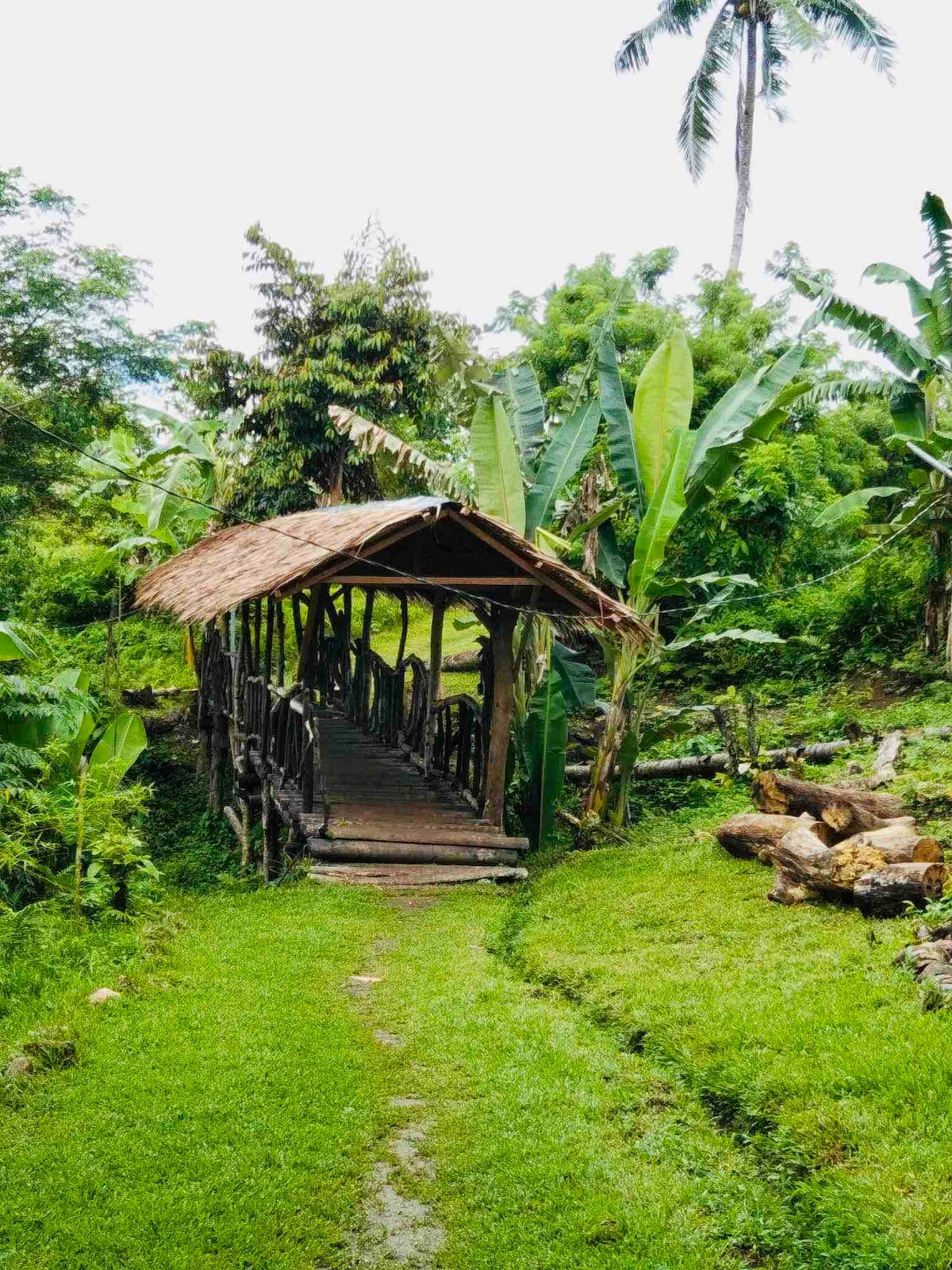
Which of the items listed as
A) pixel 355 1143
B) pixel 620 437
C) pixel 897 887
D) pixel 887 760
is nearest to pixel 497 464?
pixel 620 437

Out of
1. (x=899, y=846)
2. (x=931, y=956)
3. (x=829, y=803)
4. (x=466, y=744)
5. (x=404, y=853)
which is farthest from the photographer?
(x=466, y=744)

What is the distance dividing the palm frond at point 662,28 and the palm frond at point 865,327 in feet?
56.9

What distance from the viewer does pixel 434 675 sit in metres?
11.1

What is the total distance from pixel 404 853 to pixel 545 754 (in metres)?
1.81

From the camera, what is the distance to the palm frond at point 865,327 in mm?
11945

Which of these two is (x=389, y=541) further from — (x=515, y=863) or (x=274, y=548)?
(x=515, y=863)

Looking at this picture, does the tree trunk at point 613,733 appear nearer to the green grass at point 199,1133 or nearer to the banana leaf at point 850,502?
the banana leaf at point 850,502

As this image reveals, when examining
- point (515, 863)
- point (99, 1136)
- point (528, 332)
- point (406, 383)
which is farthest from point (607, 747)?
point (528, 332)

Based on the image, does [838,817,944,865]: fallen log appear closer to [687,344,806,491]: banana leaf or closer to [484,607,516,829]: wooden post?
[484,607,516,829]: wooden post

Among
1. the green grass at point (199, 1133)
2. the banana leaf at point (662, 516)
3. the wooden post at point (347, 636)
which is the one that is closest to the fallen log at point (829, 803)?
the banana leaf at point (662, 516)

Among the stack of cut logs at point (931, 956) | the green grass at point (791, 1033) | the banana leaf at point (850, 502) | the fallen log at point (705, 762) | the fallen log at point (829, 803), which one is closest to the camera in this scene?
the green grass at point (791, 1033)

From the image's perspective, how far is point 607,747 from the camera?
10.6 metres

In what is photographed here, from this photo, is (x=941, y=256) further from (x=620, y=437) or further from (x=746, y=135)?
(x=746, y=135)

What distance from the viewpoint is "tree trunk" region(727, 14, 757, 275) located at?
2489 cm
